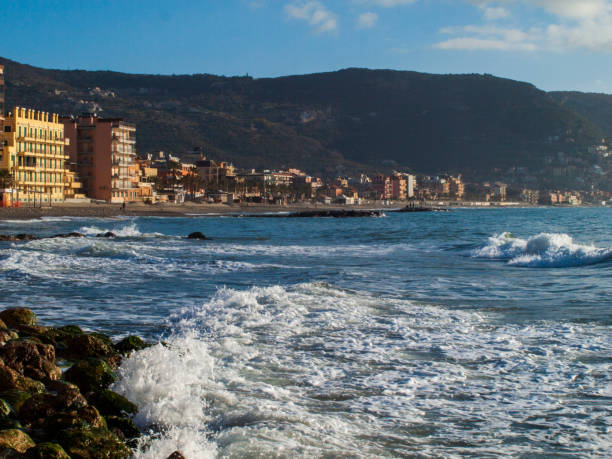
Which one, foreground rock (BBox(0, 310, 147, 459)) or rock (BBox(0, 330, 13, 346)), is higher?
rock (BBox(0, 330, 13, 346))

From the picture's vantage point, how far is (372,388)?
7328 millimetres

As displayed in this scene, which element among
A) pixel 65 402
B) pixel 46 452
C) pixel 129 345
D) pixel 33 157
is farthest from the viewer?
pixel 33 157

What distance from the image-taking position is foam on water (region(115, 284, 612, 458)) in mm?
5816

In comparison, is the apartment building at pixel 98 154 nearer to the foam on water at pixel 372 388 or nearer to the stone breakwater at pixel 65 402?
the foam on water at pixel 372 388

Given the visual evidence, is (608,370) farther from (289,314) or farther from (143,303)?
(143,303)

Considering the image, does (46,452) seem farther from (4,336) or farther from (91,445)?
(4,336)

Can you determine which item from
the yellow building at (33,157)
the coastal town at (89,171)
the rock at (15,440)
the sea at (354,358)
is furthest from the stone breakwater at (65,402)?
the yellow building at (33,157)

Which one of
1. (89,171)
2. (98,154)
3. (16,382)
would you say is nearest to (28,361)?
(16,382)

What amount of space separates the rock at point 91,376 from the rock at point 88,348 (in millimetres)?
1043

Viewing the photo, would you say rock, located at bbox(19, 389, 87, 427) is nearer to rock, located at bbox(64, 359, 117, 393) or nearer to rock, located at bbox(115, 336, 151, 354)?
rock, located at bbox(64, 359, 117, 393)

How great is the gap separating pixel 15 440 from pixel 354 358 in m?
4.59

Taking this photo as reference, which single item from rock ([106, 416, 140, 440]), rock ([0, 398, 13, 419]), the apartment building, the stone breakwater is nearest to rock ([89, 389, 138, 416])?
the stone breakwater

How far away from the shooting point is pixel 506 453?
5.60 meters

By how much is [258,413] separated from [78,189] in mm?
91334
